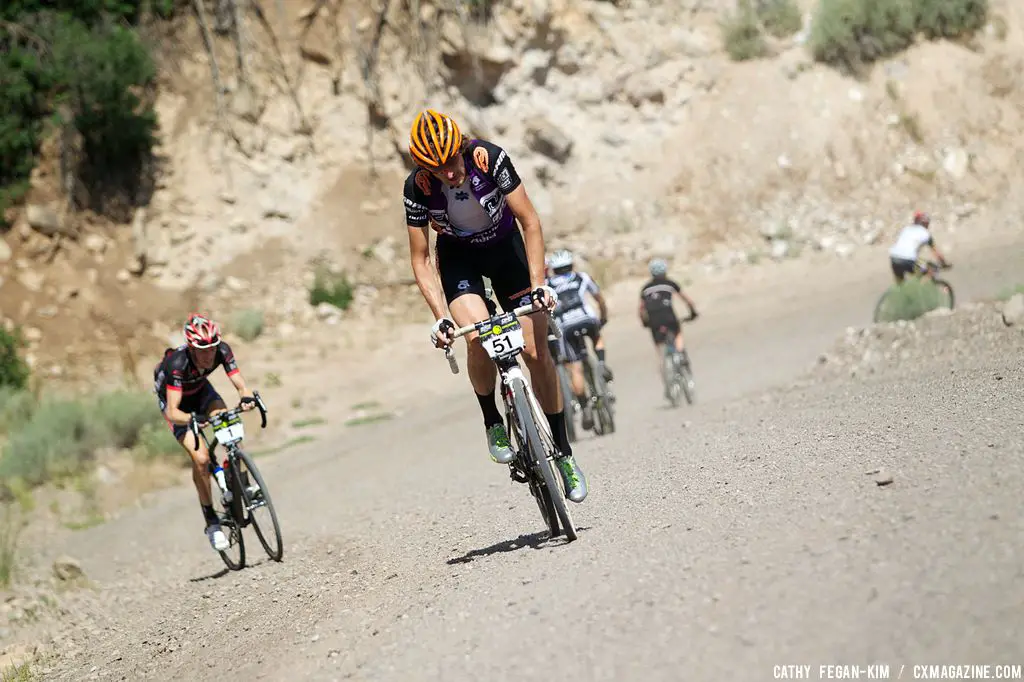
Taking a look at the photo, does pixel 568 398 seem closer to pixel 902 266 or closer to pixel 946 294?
pixel 946 294

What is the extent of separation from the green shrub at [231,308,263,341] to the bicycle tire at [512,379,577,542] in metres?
20.2

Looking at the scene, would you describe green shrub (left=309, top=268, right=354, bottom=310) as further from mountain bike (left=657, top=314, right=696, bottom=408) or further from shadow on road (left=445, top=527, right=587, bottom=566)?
shadow on road (left=445, top=527, right=587, bottom=566)

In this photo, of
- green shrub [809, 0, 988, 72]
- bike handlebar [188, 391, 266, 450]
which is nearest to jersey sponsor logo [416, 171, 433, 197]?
bike handlebar [188, 391, 266, 450]

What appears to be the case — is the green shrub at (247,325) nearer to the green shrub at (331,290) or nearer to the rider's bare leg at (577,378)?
the green shrub at (331,290)

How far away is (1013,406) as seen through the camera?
7.75 meters

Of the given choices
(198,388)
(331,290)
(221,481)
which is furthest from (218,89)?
(221,481)

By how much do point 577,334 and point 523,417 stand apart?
21.1ft

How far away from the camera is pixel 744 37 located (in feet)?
104

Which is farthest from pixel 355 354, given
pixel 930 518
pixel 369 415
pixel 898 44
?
pixel 930 518

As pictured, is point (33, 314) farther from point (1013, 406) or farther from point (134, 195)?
point (1013, 406)

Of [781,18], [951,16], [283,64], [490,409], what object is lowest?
[490,409]

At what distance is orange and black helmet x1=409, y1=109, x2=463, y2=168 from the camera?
6418 mm

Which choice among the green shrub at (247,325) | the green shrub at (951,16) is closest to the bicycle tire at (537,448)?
the green shrub at (247,325)

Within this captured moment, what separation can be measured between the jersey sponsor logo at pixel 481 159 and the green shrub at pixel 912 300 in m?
11.6
